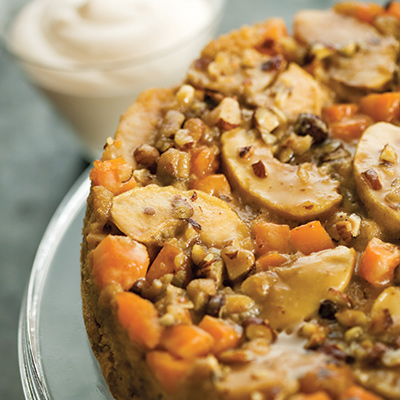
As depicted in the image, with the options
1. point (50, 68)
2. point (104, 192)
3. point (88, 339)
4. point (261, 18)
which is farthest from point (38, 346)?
point (261, 18)

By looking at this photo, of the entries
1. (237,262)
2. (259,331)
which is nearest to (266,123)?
(237,262)

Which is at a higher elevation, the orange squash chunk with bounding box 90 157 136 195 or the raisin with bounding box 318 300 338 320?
the orange squash chunk with bounding box 90 157 136 195

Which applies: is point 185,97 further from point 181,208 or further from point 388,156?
point 388,156

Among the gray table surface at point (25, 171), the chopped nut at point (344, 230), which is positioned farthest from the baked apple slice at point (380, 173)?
the gray table surface at point (25, 171)

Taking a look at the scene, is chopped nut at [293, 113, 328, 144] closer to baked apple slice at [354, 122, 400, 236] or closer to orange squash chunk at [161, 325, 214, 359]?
baked apple slice at [354, 122, 400, 236]

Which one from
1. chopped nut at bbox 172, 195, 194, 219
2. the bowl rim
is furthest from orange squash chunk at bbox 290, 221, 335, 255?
the bowl rim

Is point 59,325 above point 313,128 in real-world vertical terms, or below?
below
